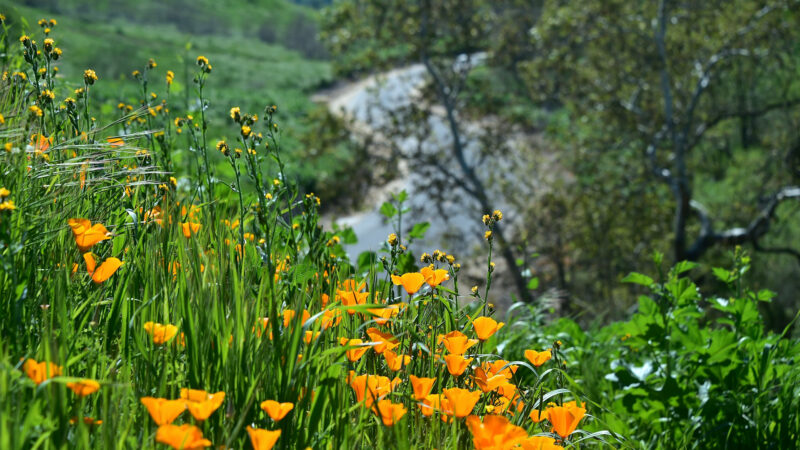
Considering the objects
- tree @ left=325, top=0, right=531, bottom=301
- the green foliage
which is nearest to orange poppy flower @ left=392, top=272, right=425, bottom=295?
the green foliage

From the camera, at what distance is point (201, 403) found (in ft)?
3.31

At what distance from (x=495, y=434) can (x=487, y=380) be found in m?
0.31

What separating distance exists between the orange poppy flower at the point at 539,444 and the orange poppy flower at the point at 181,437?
59cm

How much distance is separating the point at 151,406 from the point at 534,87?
32.7 feet

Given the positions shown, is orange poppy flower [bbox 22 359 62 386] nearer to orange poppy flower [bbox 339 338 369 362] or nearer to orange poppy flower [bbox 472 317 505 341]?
orange poppy flower [bbox 339 338 369 362]

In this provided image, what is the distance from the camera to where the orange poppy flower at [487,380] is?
1.38m

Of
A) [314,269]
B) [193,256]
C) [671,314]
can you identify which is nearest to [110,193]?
[193,256]

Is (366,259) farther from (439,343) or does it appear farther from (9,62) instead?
(9,62)

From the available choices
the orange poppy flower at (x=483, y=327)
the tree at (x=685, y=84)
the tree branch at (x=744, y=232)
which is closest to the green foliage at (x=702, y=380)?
the orange poppy flower at (x=483, y=327)

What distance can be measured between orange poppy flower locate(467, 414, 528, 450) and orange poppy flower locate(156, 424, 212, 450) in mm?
451

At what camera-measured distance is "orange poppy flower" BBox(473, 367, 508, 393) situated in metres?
1.38

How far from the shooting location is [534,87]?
10.2 m

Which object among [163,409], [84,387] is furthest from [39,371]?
[163,409]

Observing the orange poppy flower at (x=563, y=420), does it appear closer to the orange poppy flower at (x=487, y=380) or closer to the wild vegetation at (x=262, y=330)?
the wild vegetation at (x=262, y=330)
